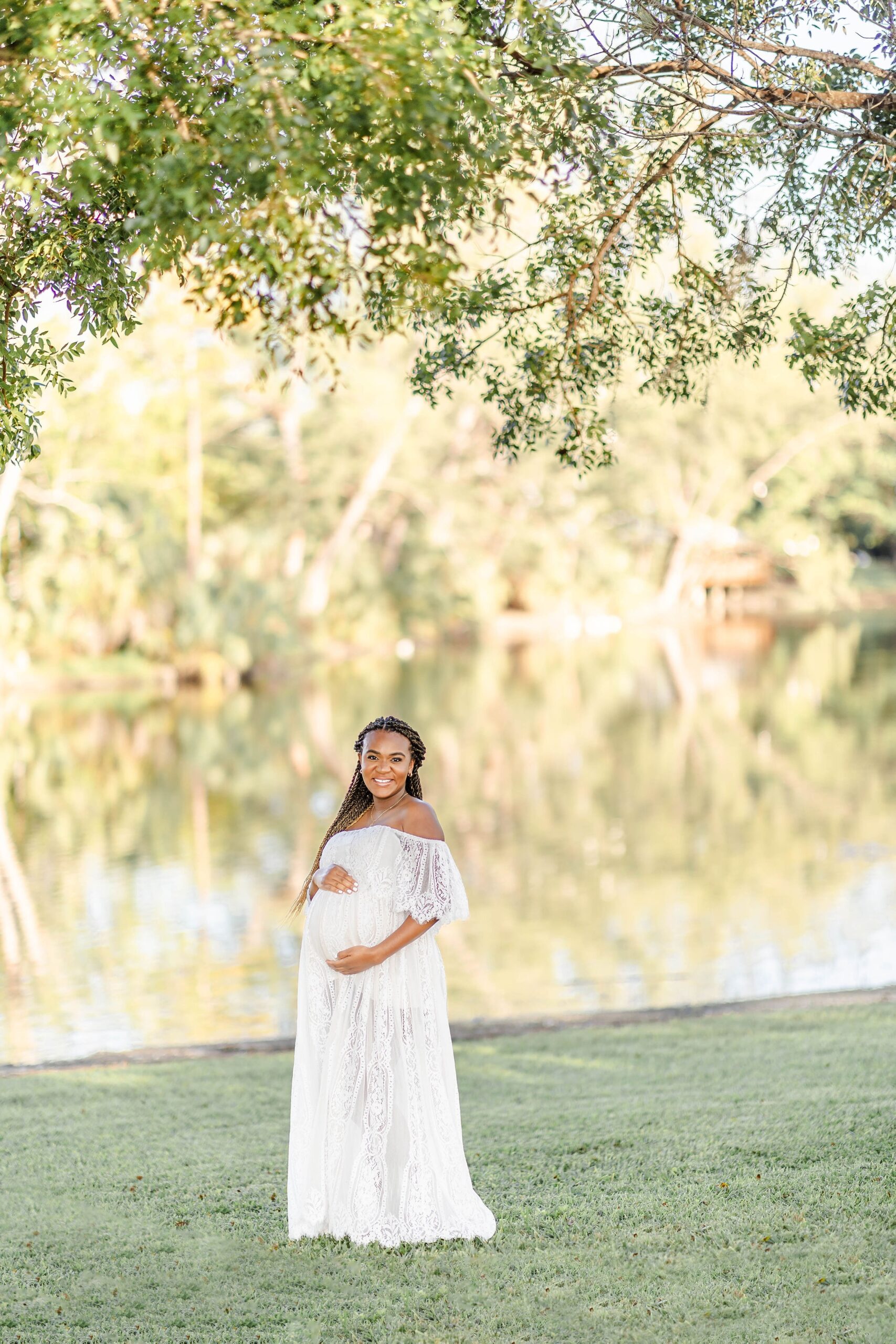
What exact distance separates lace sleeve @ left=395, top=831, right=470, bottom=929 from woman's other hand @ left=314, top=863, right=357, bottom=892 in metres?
0.14

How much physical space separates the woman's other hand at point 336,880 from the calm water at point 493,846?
212 inches

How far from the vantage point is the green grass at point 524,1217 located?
4105 millimetres

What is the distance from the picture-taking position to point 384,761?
4.56 m

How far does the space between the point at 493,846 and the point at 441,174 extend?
13398mm

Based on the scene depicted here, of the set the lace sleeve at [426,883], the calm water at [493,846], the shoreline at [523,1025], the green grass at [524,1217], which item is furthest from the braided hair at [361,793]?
the calm water at [493,846]

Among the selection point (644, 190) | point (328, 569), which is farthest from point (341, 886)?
point (328, 569)

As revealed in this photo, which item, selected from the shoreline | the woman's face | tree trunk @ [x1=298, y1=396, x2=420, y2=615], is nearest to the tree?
the woman's face

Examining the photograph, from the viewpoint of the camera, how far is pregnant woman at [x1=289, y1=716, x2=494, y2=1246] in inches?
178

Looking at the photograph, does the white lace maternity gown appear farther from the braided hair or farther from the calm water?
the calm water

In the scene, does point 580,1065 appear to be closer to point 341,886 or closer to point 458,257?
point 341,886

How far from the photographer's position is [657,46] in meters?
5.84

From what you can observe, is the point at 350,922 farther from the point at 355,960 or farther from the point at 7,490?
the point at 7,490

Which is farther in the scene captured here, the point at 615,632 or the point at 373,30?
the point at 615,632

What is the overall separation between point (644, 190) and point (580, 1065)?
414 centimetres
